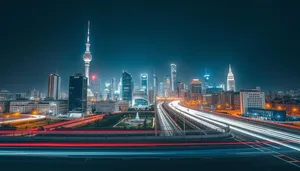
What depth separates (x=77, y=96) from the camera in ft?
318

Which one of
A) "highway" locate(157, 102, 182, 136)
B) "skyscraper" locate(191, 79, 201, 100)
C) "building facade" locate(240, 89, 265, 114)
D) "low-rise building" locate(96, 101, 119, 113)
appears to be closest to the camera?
"highway" locate(157, 102, 182, 136)

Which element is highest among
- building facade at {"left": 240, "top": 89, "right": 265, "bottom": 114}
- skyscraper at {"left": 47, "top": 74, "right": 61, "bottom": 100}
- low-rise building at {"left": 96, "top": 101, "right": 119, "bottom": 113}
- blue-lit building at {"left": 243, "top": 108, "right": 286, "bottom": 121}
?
skyscraper at {"left": 47, "top": 74, "right": 61, "bottom": 100}

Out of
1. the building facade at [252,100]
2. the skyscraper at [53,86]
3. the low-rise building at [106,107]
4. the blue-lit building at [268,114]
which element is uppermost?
the skyscraper at [53,86]

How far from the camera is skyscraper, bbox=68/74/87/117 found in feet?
310

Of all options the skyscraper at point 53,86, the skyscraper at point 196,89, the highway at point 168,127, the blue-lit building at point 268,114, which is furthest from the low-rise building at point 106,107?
the skyscraper at point 196,89

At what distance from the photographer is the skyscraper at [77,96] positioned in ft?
310

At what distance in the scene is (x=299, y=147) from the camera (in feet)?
60.9

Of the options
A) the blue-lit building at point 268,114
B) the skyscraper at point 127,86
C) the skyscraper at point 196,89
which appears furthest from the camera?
the skyscraper at point 127,86

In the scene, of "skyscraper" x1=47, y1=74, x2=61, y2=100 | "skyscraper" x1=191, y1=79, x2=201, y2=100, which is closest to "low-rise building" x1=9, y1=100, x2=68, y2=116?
"skyscraper" x1=47, y1=74, x2=61, y2=100

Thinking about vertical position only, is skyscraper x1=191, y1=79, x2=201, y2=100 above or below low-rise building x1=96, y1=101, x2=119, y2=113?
above

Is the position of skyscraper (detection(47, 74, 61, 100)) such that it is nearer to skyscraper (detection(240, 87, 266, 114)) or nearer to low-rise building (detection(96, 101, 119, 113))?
low-rise building (detection(96, 101, 119, 113))

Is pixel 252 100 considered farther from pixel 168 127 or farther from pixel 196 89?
pixel 196 89

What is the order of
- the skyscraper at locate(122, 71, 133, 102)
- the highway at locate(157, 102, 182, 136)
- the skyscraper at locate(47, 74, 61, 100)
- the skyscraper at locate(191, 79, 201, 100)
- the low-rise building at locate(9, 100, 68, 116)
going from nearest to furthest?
the highway at locate(157, 102, 182, 136) → the low-rise building at locate(9, 100, 68, 116) → the skyscraper at locate(47, 74, 61, 100) → the skyscraper at locate(191, 79, 201, 100) → the skyscraper at locate(122, 71, 133, 102)

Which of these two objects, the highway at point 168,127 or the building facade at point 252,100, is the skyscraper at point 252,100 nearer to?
the building facade at point 252,100
